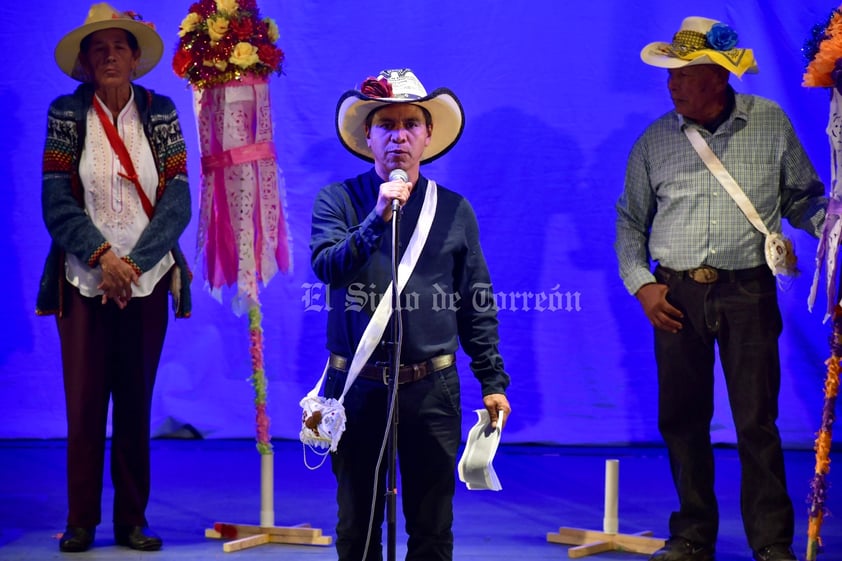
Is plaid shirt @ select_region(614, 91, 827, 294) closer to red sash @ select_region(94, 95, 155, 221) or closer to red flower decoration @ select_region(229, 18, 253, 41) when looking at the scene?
red flower decoration @ select_region(229, 18, 253, 41)

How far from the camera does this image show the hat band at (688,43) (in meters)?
4.62

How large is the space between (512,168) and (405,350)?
10.2 ft

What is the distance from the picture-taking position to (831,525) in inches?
206

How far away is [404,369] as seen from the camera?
3.58m

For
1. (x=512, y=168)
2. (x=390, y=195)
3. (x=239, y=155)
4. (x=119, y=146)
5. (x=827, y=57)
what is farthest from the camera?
(x=512, y=168)

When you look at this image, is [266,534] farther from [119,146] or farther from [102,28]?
[102,28]

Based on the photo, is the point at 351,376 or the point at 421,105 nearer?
the point at 351,376

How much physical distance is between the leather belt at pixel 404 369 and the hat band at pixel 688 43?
174cm

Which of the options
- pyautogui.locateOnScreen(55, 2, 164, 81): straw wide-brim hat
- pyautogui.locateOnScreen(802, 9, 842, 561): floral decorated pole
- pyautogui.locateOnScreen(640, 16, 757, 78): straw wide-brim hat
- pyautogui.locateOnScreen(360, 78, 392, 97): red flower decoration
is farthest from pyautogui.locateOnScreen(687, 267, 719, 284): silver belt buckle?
pyautogui.locateOnScreen(55, 2, 164, 81): straw wide-brim hat

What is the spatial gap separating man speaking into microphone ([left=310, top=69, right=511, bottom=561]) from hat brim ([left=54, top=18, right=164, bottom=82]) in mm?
1486

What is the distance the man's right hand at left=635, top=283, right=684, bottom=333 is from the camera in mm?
4543

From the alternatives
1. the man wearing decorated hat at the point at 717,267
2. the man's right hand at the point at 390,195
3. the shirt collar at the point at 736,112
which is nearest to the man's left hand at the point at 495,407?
the man's right hand at the point at 390,195

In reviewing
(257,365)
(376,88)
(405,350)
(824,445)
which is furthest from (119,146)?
(824,445)

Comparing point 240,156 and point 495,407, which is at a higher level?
point 240,156
